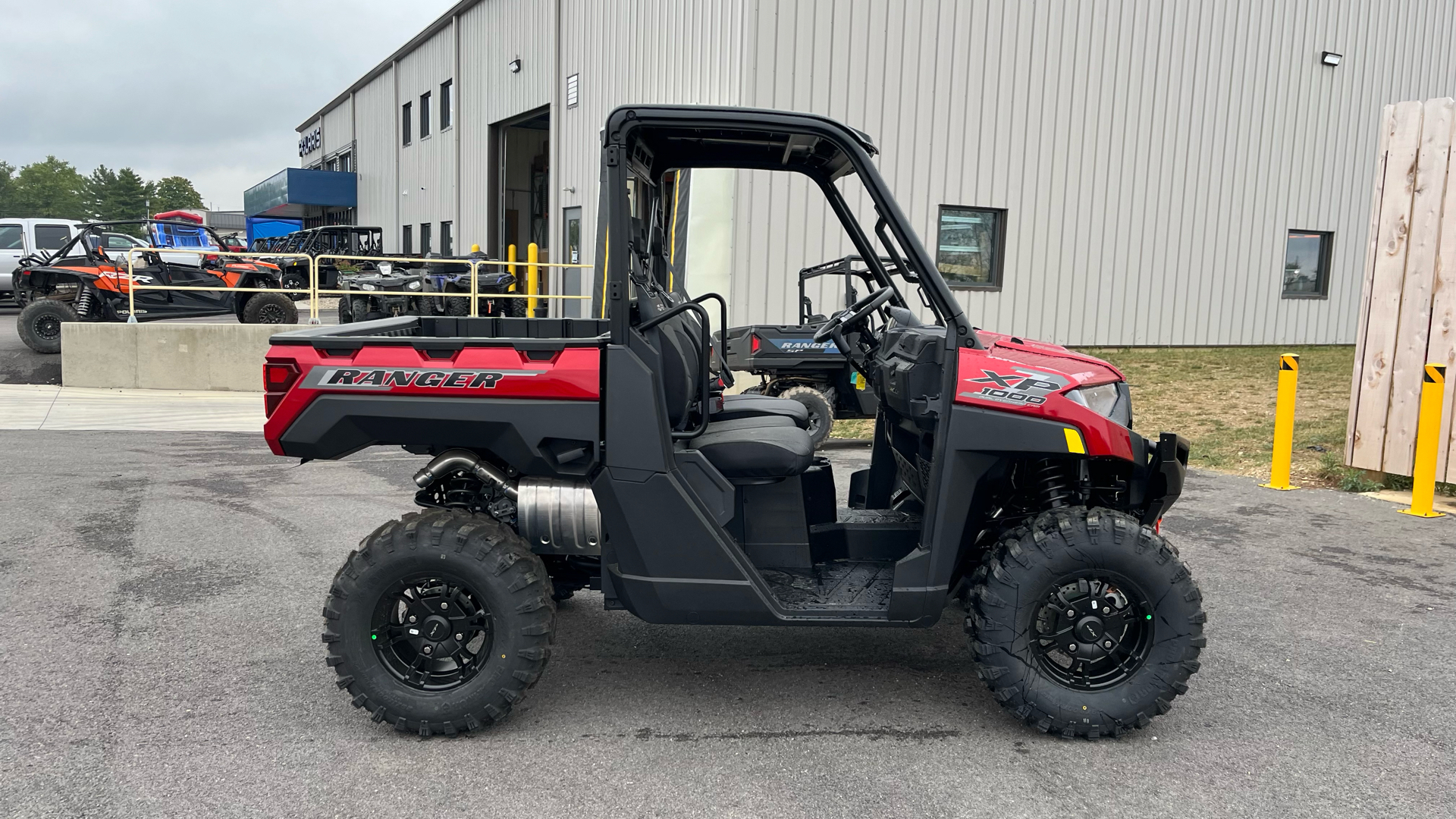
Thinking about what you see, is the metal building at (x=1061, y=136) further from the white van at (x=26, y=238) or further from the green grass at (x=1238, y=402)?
the white van at (x=26, y=238)

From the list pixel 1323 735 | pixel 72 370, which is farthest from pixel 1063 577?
pixel 72 370

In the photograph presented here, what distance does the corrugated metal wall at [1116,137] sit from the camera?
13383mm

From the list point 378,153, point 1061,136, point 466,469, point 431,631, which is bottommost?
point 431,631

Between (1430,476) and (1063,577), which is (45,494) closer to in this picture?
(1063,577)

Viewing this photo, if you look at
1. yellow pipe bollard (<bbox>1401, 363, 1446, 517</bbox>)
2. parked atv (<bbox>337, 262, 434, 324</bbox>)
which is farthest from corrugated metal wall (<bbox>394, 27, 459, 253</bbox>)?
yellow pipe bollard (<bbox>1401, 363, 1446, 517</bbox>)

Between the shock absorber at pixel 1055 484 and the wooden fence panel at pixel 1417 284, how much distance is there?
16.5 ft

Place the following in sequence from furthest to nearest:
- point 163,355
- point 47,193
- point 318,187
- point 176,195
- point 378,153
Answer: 1. point 176,195
2. point 47,193
3. point 318,187
4. point 378,153
5. point 163,355

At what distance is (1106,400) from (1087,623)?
76 centimetres

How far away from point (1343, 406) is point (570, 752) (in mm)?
10663

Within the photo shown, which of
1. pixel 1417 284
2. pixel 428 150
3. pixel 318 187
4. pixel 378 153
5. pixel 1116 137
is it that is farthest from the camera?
pixel 318 187

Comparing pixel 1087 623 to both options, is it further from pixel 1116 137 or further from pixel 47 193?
pixel 47 193

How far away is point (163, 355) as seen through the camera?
12.2 m

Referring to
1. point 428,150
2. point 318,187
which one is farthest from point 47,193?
point 428,150

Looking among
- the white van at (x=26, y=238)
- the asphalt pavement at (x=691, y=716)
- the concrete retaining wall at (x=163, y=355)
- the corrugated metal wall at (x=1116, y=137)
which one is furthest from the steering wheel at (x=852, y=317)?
the white van at (x=26, y=238)
